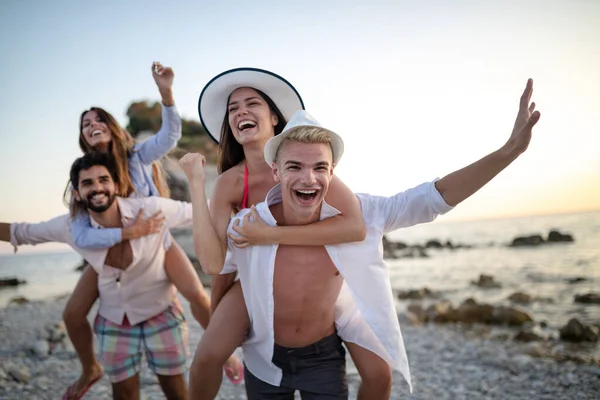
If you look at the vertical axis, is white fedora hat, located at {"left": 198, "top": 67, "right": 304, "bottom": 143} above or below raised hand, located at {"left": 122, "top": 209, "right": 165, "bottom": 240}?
above

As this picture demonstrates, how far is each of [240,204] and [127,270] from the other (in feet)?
5.30

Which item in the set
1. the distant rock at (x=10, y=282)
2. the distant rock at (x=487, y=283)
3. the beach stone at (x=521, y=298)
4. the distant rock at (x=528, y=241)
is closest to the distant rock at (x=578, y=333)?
the beach stone at (x=521, y=298)

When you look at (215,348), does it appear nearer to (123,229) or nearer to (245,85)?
(123,229)

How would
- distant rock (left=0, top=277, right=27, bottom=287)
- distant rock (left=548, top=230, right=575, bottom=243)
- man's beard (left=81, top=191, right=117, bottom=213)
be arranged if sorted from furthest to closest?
distant rock (left=548, top=230, right=575, bottom=243)
distant rock (left=0, top=277, right=27, bottom=287)
man's beard (left=81, top=191, right=117, bottom=213)

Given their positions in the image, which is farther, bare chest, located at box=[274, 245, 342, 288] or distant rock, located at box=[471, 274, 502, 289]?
distant rock, located at box=[471, 274, 502, 289]

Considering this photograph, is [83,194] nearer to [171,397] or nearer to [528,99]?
[171,397]

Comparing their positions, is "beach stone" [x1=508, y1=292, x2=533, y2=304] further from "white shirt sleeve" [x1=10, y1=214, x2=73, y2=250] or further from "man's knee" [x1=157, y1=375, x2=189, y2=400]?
"white shirt sleeve" [x1=10, y1=214, x2=73, y2=250]

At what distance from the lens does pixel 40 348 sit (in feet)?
25.0

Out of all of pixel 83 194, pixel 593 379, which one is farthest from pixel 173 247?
pixel 593 379

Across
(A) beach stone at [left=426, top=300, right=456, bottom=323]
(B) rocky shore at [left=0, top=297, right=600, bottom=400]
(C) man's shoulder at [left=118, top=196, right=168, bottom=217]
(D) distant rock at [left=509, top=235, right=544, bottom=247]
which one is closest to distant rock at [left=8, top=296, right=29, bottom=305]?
(B) rocky shore at [left=0, top=297, right=600, bottom=400]

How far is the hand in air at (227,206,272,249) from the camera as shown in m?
2.88

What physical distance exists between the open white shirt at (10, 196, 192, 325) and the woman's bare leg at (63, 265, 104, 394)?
0.71 feet

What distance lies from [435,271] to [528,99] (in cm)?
1936

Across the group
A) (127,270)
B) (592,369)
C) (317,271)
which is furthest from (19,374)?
(592,369)
